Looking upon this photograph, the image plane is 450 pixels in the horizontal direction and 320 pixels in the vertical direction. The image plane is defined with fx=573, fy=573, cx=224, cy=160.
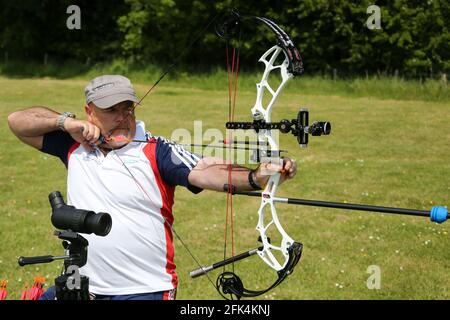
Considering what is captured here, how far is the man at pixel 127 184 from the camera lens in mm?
2938

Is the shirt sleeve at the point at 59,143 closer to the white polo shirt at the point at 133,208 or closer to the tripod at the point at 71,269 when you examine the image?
the white polo shirt at the point at 133,208

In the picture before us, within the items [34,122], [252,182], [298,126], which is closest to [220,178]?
[252,182]

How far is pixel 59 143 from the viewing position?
3287mm

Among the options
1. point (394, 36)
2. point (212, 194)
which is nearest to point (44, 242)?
point (212, 194)

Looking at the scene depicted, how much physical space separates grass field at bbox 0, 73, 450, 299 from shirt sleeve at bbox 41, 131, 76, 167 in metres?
2.13

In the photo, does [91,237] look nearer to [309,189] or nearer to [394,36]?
[309,189]

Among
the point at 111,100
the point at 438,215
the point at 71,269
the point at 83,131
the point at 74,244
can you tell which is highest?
the point at 111,100

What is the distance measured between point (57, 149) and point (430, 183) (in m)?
7.02

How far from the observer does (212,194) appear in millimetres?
8578

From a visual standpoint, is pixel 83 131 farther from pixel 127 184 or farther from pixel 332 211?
pixel 332 211

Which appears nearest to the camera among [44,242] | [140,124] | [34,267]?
[140,124]

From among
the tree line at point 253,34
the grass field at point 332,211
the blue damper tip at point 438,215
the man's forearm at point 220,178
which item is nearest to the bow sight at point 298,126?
the man's forearm at point 220,178

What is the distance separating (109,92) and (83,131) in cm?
25

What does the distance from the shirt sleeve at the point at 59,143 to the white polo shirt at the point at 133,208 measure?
0.24 m
